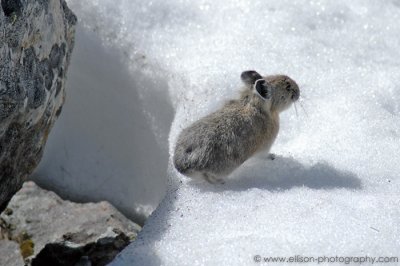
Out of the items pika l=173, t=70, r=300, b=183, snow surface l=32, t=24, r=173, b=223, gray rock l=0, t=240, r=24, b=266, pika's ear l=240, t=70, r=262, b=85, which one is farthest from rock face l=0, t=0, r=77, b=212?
pika's ear l=240, t=70, r=262, b=85

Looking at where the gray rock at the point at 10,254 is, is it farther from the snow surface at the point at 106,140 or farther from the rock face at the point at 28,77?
the snow surface at the point at 106,140

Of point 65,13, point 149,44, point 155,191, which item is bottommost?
point 155,191

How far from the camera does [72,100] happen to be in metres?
8.19

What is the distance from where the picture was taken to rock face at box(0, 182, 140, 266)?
685 centimetres

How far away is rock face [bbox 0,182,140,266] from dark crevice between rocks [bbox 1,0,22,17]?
2.49 metres

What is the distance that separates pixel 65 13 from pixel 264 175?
7.41 feet

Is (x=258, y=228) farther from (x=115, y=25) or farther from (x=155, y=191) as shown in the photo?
Result: (x=115, y=25)

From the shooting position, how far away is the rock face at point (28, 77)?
522 centimetres

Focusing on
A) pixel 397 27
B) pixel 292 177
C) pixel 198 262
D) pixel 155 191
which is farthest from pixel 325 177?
pixel 397 27

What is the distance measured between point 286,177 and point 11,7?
2.60m

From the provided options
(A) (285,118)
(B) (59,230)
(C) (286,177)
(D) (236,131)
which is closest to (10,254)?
(B) (59,230)

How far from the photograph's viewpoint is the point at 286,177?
6.12 meters

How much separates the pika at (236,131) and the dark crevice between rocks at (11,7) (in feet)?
5.49

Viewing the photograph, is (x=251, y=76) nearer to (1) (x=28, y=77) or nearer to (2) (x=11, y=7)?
(1) (x=28, y=77)
